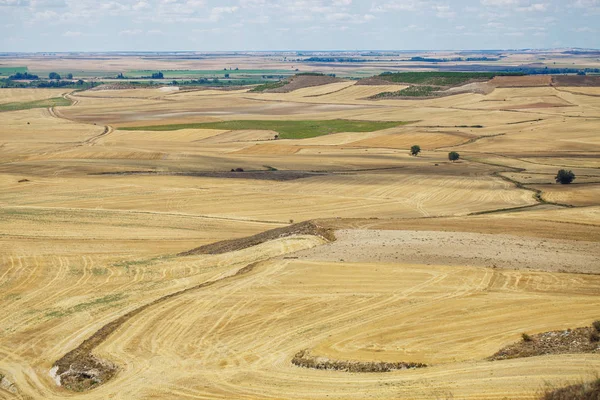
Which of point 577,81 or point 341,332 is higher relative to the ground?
point 577,81

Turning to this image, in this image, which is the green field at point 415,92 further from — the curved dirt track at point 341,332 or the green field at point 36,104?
the curved dirt track at point 341,332

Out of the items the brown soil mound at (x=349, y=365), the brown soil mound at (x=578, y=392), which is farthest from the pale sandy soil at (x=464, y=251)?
the brown soil mound at (x=578, y=392)

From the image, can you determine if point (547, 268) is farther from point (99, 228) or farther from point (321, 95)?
point (321, 95)

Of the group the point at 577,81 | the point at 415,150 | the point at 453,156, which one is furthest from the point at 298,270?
the point at 577,81

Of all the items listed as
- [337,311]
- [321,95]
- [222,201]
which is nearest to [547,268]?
[337,311]

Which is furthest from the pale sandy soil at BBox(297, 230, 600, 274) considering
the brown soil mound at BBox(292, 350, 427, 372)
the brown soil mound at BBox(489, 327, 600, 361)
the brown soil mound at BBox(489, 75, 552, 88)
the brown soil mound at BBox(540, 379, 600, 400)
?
the brown soil mound at BBox(489, 75, 552, 88)

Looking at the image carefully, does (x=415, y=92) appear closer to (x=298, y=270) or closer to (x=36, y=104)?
(x=36, y=104)
